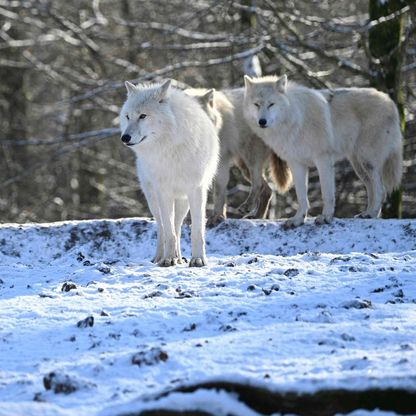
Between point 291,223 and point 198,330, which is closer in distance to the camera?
point 198,330

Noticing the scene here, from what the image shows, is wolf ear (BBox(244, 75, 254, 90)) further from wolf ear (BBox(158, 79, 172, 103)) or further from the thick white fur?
wolf ear (BBox(158, 79, 172, 103))

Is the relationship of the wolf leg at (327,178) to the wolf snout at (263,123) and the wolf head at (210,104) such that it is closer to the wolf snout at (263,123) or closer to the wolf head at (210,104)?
the wolf snout at (263,123)

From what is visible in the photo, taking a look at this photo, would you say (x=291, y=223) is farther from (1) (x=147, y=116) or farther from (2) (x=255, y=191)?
(1) (x=147, y=116)

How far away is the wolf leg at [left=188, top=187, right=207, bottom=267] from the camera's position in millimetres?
7586

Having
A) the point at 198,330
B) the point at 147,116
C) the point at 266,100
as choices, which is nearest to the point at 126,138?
the point at 147,116

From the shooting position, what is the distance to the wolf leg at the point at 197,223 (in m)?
7.59

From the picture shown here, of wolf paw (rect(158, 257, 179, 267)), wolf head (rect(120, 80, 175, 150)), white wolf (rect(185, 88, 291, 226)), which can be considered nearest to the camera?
wolf head (rect(120, 80, 175, 150))

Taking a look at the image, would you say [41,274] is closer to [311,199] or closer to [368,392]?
[368,392]

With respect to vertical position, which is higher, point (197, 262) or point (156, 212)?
point (156, 212)

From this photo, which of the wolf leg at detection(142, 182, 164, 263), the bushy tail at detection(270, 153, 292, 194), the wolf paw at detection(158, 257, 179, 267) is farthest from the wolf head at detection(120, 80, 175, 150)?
the bushy tail at detection(270, 153, 292, 194)

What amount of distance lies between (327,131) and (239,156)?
1.20 meters

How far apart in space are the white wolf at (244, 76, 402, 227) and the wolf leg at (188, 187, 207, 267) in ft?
6.58

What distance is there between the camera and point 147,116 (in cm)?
740

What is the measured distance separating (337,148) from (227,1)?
3332 millimetres
